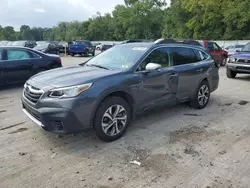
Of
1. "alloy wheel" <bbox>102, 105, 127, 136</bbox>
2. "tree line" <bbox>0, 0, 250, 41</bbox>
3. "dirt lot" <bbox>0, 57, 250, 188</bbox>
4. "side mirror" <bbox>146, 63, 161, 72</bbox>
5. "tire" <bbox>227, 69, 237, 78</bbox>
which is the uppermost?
"tree line" <bbox>0, 0, 250, 41</bbox>

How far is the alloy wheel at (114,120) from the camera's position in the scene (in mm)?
3934

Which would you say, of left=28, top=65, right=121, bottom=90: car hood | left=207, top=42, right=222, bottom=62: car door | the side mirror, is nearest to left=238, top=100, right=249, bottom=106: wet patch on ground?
the side mirror

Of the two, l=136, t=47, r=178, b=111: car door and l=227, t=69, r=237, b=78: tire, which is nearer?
l=136, t=47, r=178, b=111: car door

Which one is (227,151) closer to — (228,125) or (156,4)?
(228,125)

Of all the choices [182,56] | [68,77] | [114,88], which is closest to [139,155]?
[114,88]

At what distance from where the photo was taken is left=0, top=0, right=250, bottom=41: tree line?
134ft

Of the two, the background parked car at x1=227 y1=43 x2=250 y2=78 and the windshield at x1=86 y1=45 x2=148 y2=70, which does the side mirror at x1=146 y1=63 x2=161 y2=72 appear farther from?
the background parked car at x1=227 y1=43 x2=250 y2=78

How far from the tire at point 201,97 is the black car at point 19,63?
5.37 meters

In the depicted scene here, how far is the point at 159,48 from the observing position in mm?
4891

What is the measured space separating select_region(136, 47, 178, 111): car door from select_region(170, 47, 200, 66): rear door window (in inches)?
9.3

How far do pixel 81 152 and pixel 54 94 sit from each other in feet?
3.12

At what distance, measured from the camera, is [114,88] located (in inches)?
155

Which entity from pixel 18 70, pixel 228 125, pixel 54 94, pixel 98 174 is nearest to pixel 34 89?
pixel 54 94

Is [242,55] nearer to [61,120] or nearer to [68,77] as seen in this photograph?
[68,77]
